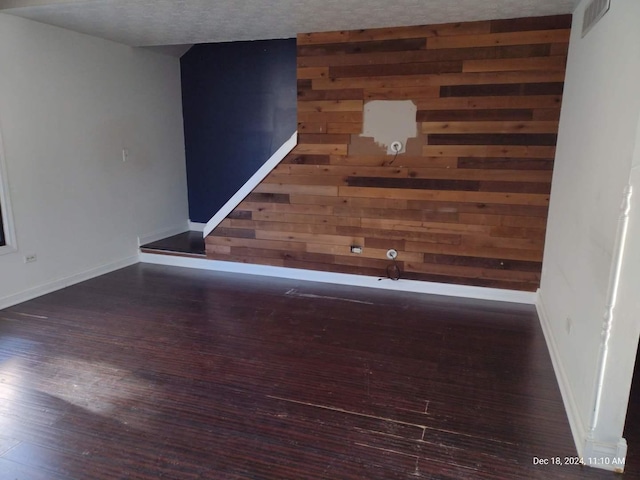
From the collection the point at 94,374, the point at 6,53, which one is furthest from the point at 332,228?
the point at 6,53

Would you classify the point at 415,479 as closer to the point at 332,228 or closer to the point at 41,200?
the point at 332,228

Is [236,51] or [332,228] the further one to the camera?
[236,51]

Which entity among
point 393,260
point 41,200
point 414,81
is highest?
point 414,81

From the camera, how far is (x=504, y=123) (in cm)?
382

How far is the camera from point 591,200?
234 centimetres

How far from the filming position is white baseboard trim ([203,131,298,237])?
447cm

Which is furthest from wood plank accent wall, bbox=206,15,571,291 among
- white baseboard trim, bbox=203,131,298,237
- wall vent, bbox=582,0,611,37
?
wall vent, bbox=582,0,611,37

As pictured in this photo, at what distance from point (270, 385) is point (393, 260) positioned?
6.95 feet

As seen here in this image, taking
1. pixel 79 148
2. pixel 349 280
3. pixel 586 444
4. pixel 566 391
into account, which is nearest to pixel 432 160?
pixel 349 280

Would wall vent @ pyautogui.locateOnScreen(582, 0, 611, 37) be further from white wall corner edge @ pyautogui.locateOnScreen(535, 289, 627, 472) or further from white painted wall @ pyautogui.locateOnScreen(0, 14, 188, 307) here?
white painted wall @ pyautogui.locateOnScreen(0, 14, 188, 307)

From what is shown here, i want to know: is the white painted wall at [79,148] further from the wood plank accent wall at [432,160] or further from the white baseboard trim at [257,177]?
the wood plank accent wall at [432,160]

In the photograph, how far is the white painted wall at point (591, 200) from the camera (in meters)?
1.90

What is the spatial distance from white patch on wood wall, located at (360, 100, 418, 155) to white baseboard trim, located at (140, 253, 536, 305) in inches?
51.3

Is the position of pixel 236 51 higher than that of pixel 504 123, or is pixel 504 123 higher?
pixel 236 51
